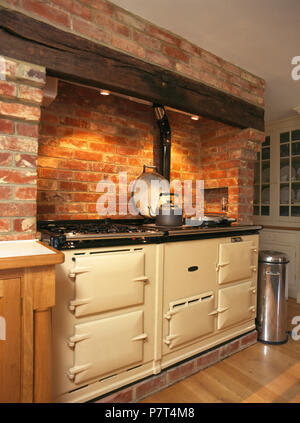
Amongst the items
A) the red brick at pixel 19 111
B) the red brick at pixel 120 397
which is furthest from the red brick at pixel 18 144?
the red brick at pixel 120 397

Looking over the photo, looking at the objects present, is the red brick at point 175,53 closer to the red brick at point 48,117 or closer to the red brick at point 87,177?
the red brick at point 48,117

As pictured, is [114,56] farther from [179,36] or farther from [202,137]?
[202,137]

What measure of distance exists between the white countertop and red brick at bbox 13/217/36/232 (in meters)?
0.06

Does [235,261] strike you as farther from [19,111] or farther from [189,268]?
[19,111]

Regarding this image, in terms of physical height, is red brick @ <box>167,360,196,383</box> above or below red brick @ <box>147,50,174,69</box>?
below

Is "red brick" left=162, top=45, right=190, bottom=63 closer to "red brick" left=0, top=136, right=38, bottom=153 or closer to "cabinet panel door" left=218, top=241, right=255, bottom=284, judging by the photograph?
"red brick" left=0, top=136, right=38, bottom=153

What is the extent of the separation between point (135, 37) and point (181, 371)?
2149 millimetres

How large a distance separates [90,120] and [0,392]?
5.89 ft

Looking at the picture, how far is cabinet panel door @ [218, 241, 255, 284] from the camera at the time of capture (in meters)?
2.02

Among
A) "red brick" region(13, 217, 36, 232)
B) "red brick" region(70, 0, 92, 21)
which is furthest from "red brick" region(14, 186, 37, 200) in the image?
"red brick" region(70, 0, 92, 21)

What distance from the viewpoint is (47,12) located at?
1394 millimetres

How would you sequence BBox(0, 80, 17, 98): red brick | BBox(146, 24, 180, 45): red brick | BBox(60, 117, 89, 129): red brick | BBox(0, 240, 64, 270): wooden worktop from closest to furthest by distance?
1. BBox(0, 240, 64, 270): wooden worktop
2. BBox(0, 80, 17, 98): red brick
3. BBox(146, 24, 180, 45): red brick
4. BBox(60, 117, 89, 129): red brick

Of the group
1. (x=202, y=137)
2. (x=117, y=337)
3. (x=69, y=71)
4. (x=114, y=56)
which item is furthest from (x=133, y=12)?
(x=117, y=337)

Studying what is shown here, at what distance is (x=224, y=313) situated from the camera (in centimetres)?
206
